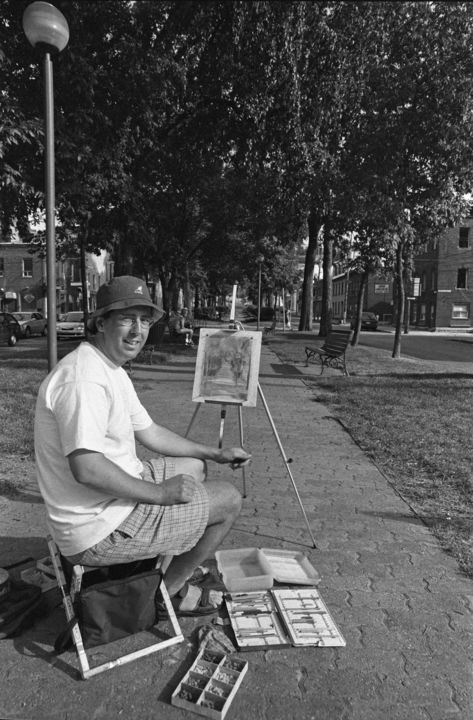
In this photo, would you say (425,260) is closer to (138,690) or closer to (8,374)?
(8,374)

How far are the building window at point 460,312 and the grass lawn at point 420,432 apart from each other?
41.5m

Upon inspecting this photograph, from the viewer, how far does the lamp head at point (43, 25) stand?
15.3 ft

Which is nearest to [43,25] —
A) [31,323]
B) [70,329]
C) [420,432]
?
[420,432]

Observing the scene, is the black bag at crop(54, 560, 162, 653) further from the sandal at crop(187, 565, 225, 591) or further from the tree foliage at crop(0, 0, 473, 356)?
the tree foliage at crop(0, 0, 473, 356)

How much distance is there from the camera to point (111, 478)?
234 centimetres

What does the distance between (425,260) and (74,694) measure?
56583mm

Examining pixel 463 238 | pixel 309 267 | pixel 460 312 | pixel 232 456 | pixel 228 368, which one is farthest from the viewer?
pixel 460 312

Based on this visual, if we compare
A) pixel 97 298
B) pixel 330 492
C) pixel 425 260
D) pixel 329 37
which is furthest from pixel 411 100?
pixel 425 260

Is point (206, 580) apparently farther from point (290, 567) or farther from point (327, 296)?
point (327, 296)

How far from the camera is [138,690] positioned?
2.32 meters

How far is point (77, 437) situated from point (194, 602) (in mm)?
1247

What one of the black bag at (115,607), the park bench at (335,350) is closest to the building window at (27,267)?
the park bench at (335,350)

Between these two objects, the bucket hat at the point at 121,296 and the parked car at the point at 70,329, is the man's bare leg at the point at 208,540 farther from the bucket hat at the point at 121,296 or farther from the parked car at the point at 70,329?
the parked car at the point at 70,329

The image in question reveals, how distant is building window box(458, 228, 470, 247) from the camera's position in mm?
50969
